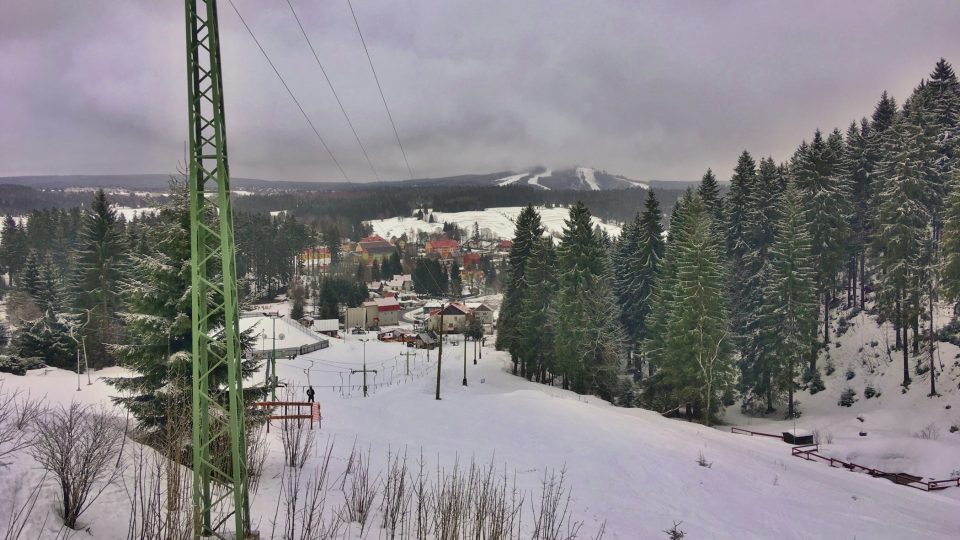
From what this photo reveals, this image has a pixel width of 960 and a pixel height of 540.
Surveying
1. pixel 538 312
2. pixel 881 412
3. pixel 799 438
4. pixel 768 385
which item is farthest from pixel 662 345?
pixel 881 412

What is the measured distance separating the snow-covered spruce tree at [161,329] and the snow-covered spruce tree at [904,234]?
37080 mm

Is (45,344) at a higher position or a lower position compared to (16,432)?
lower

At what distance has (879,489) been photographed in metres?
16.1

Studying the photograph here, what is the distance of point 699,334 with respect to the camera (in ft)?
99.2

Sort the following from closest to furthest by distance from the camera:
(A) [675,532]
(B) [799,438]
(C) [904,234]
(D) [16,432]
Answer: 1. (D) [16,432]
2. (A) [675,532]
3. (B) [799,438]
4. (C) [904,234]

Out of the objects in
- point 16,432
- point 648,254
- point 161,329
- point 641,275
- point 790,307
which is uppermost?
point 648,254

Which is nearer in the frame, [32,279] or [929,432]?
[929,432]

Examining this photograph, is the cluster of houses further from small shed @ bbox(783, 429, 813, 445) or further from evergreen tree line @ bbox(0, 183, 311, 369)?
small shed @ bbox(783, 429, 813, 445)

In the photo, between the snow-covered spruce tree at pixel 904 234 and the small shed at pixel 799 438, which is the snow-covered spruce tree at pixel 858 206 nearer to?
the snow-covered spruce tree at pixel 904 234

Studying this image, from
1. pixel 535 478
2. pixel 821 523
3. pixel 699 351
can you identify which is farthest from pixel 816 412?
pixel 535 478

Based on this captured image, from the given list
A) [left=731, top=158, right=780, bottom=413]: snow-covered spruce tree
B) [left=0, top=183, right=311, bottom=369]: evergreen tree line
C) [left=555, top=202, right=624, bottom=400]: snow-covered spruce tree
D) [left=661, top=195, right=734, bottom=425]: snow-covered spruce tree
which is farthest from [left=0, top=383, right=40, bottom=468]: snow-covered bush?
[left=731, top=158, right=780, bottom=413]: snow-covered spruce tree

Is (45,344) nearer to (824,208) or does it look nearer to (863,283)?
(824,208)

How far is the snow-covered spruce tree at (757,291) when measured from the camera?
34.6 meters

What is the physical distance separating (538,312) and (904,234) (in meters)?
24.1
